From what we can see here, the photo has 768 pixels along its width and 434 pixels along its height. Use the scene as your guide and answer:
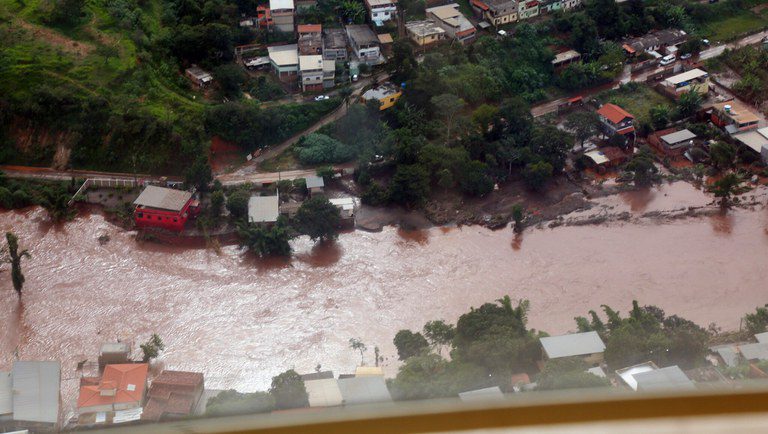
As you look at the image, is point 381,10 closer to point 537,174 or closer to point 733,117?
point 537,174

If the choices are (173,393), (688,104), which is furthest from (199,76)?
(688,104)

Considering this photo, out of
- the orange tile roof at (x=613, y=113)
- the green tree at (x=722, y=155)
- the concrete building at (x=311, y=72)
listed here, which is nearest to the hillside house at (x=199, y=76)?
the concrete building at (x=311, y=72)

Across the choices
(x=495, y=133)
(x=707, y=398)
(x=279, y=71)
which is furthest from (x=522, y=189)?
(x=707, y=398)

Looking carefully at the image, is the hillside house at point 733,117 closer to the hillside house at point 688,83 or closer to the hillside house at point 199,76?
the hillside house at point 688,83

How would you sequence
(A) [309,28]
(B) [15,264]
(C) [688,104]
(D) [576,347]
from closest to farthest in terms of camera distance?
1. (D) [576,347]
2. (B) [15,264]
3. (C) [688,104]
4. (A) [309,28]

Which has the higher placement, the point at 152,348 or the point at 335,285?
the point at 152,348

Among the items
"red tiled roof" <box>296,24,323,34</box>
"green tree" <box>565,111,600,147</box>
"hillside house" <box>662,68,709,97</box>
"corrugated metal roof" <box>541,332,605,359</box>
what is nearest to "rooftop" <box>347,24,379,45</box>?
"red tiled roof" <box>296,24,323,34</box>

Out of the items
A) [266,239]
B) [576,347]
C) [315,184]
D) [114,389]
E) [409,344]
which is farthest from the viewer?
[315,184]

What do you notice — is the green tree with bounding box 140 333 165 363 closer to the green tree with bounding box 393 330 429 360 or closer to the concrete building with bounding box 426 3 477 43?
the green tree with bounding box 393 330 429 360

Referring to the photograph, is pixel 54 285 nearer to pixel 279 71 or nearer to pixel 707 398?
pixel 279 71
